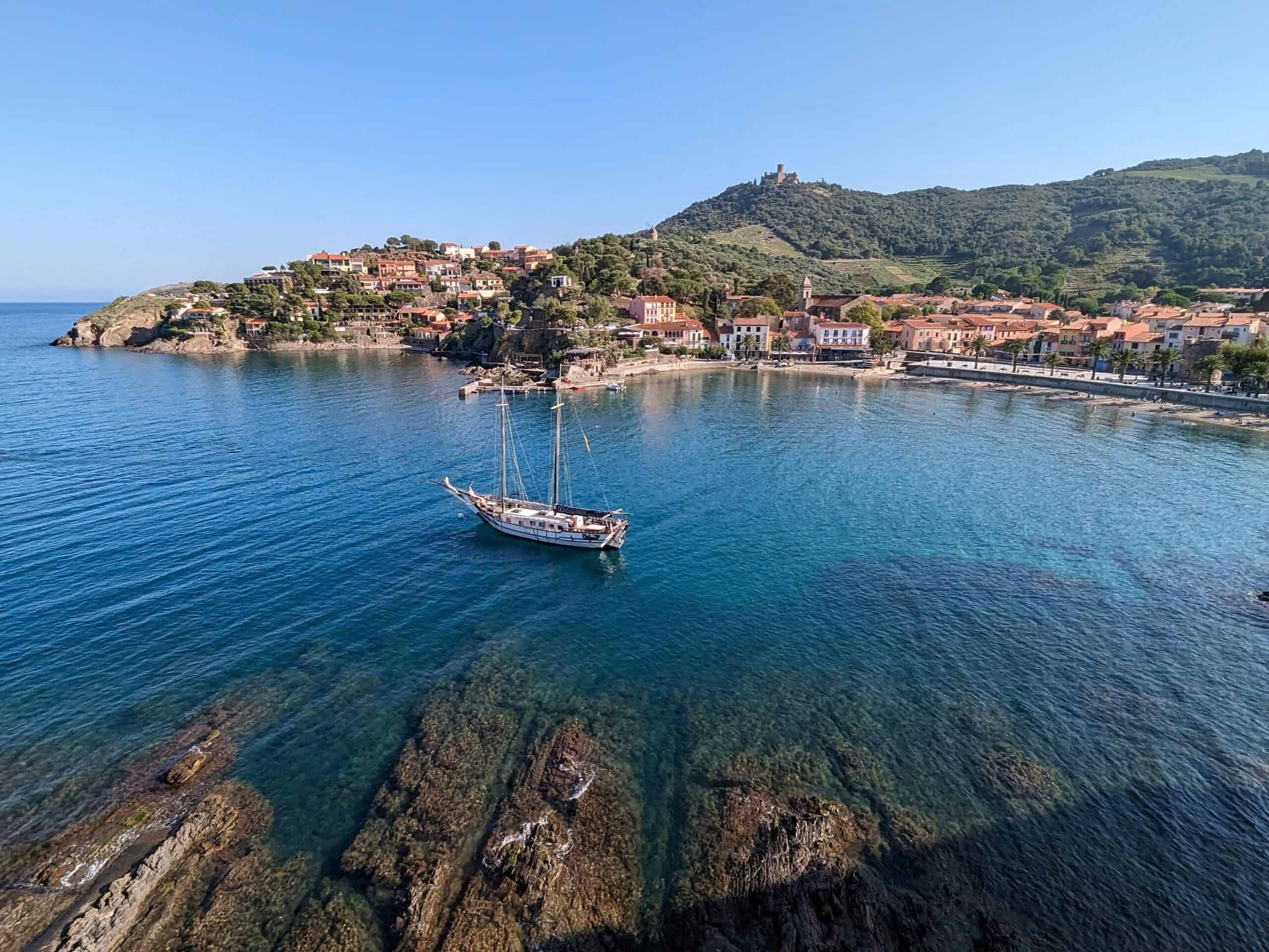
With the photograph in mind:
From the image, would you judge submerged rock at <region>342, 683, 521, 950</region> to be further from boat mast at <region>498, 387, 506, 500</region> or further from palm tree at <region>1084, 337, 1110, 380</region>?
palm tree at <region>1084, 337, 1110, 380</region>

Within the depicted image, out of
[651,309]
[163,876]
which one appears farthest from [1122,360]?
[163,876]

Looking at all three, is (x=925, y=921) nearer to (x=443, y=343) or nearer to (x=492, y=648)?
(x=492, y=648)

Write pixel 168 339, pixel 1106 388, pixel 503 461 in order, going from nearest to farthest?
pixel 503 461 < pixel 1106 388 < pixel 168 339

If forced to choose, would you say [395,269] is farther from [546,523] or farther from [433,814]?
[433,814]

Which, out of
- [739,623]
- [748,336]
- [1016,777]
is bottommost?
[1016,777]

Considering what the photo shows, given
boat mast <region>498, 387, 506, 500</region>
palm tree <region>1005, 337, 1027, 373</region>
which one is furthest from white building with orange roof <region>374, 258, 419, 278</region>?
palm tree <region>1005, 337, 1027, 373</region>

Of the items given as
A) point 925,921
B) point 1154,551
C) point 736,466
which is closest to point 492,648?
point 925,921

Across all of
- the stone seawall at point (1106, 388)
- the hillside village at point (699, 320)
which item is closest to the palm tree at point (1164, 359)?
the hillside village at point (699, 320)
